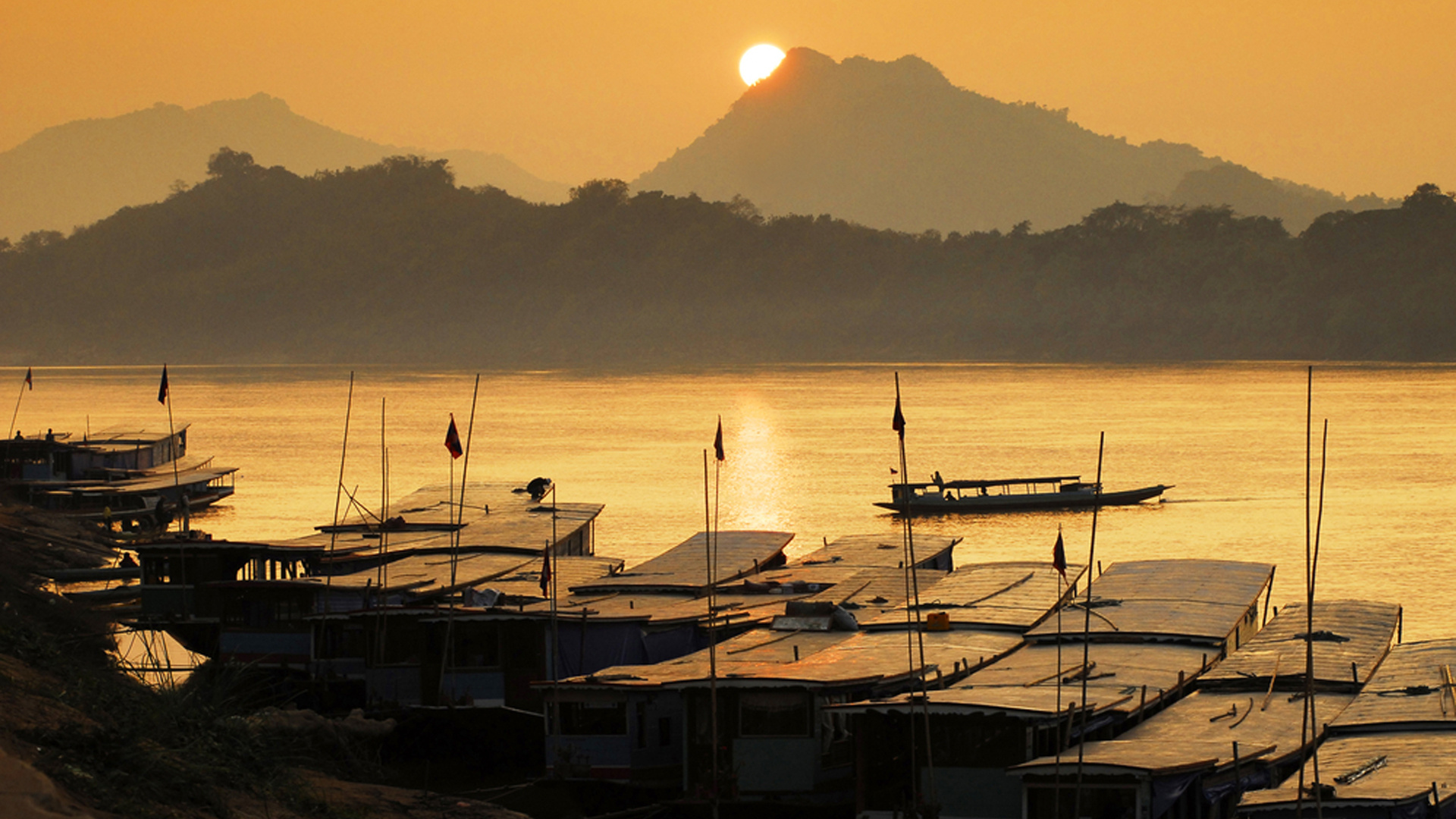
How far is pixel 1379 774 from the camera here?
60.8 feet

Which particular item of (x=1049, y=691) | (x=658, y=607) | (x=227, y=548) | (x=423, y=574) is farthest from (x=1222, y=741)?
(x=227, y=548)

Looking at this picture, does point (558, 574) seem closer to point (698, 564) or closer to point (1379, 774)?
point (698, 564)

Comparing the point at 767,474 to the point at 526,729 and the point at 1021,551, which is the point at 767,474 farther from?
the point at 526,729

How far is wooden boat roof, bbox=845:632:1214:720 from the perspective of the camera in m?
20.1

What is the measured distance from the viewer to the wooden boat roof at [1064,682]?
65.9ft

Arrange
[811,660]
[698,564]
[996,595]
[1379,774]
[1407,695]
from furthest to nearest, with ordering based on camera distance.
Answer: [698,564] < [996,595] < [811,660] < [1407,695] < [1379,774]

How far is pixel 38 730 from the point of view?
48.5ft

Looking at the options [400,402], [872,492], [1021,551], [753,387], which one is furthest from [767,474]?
[753,387]

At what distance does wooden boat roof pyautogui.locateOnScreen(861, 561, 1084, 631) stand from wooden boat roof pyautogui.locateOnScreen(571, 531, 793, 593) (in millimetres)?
4749

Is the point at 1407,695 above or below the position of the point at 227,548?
below

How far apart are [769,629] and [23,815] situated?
56.8ft

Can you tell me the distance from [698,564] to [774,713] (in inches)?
609

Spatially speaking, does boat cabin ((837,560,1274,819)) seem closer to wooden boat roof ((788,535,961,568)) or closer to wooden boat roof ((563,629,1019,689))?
wooden boat roof ((563,629,1019,689))

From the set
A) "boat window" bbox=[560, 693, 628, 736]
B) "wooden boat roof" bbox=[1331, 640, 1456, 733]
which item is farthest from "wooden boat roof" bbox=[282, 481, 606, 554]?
"wooden boat roof" bbox=[1331, 640, 1456, 733]
